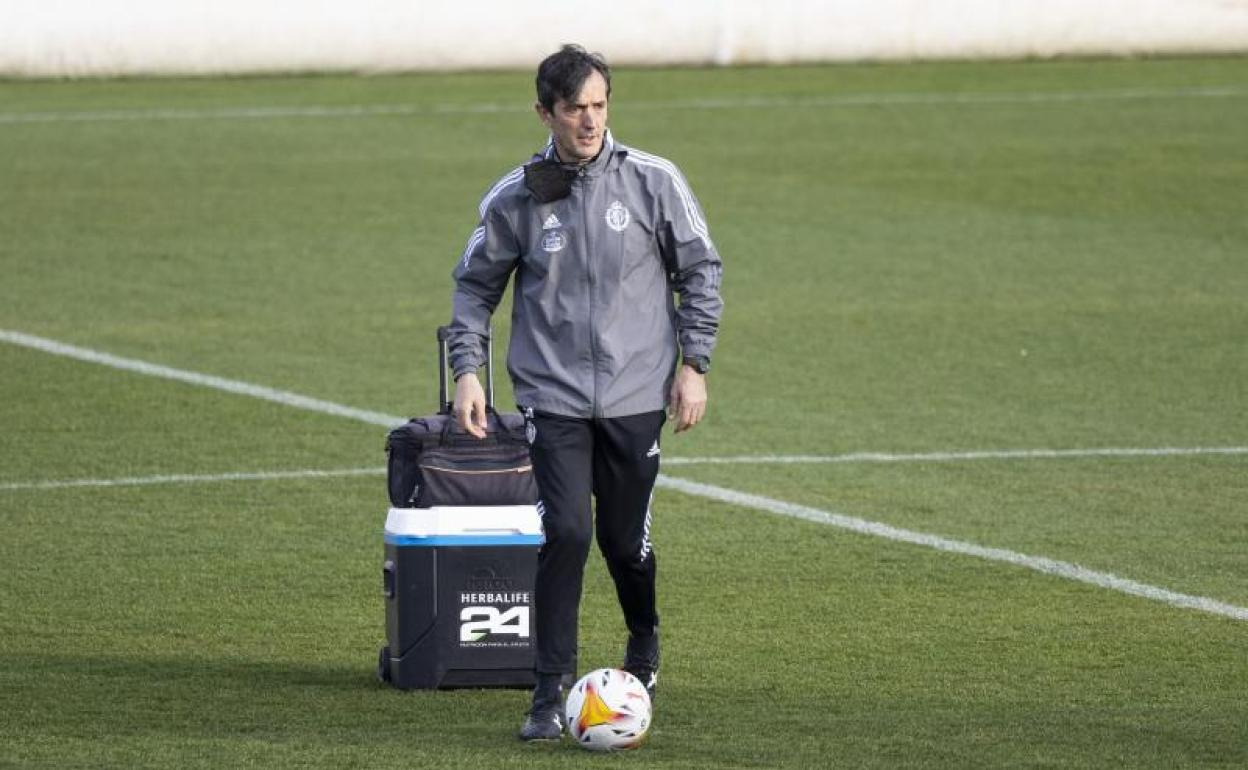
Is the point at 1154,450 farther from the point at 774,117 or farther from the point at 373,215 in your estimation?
the point at 774,117

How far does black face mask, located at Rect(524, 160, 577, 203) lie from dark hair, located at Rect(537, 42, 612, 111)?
17 centimetres

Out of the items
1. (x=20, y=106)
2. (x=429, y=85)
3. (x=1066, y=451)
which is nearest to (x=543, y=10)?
(x=429, y=85)

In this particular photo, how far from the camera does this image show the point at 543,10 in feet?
87.7

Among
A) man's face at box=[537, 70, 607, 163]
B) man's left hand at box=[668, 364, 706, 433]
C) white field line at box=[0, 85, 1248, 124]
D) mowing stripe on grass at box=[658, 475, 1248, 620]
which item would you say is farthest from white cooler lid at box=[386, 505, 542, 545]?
white field line at box=[0, 85, 1248, 124]

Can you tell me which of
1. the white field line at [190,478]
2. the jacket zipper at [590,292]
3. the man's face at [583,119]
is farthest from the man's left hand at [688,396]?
the white field line at [190,478]

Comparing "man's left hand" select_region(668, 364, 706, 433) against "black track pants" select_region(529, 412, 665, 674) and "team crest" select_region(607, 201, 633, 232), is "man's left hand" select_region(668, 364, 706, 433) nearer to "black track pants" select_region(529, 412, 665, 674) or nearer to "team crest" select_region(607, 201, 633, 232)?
"black track pants" select_region(529, 412, 665, 674)

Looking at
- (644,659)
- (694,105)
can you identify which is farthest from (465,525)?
(694,105)

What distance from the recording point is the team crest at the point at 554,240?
6.91 m

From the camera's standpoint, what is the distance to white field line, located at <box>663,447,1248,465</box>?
11.3 meters

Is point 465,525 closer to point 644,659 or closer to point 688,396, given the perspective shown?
point 644,659

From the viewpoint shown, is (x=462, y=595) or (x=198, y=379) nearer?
(x=462, y=595)

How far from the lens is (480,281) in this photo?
7078 mm

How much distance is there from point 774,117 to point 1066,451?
13.6 m

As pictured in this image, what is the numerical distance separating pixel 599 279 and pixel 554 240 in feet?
0.54
